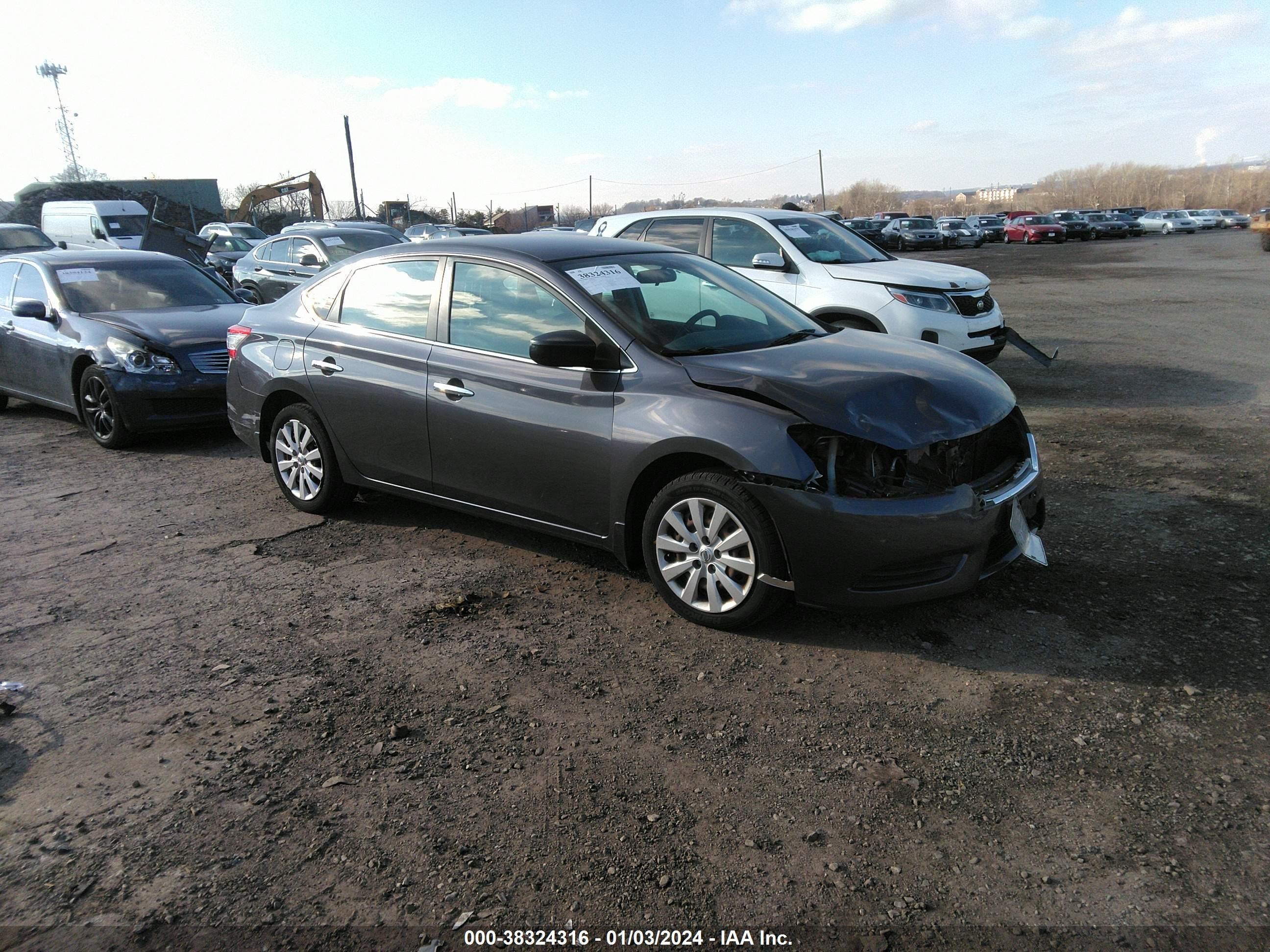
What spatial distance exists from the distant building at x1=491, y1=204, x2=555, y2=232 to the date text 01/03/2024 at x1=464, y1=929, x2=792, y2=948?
2120 inches

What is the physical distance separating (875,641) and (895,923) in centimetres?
169

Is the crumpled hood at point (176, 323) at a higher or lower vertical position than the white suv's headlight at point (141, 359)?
higher

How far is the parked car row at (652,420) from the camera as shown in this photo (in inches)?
149

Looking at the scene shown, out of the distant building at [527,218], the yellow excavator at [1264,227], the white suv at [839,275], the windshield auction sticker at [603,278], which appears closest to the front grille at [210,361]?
the white suv at [839,275]

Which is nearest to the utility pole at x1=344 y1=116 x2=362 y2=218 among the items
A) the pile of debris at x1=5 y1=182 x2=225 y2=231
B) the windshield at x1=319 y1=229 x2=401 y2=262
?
the pile of debris at x1=5 y1=182 x2=225 y2=231

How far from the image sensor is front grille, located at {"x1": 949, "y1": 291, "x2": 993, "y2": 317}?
27.9 ft

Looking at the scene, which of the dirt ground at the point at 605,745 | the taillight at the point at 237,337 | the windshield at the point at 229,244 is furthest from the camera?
the windshield at the point at 229,244

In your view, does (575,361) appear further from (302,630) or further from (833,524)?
(302,630)

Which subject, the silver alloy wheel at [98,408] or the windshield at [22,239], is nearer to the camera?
the silver alloy wheel at [98,408]

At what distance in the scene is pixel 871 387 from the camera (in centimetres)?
405

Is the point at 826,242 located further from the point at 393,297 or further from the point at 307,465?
the point at 307,465

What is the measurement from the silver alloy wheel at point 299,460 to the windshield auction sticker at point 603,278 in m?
2.09

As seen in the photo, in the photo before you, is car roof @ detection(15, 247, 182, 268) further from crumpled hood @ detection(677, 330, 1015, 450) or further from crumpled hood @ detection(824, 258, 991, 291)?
crumpled hood @ detection(677, 330, 1015, 450)

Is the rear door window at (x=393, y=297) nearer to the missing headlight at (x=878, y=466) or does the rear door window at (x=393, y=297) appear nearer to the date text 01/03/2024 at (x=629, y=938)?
the missing headlight at (x=878, y=466)
